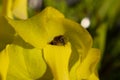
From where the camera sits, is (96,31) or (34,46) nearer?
(34,46)

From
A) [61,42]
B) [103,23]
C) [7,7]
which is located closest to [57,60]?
[61,42]

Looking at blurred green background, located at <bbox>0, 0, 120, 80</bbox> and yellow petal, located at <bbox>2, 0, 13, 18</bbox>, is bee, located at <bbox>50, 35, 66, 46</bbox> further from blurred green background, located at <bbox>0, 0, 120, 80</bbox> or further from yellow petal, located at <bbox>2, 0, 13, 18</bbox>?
blurred green background, located at <bbox>0, 0, 120, 80</bbox>

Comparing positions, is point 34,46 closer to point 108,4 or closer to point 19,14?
point 19,14

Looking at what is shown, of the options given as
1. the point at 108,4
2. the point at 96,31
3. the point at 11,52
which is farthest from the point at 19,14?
the point at 108,4

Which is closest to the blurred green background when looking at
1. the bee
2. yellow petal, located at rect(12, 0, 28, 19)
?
yellow petal, located at rect(12, 0, 28, 19)

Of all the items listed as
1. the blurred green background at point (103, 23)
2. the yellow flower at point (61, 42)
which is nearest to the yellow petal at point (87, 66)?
the yellow flower at point (61, 42)

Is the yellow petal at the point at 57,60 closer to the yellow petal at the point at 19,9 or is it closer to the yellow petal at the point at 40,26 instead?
the yellow petal at the point at 40,26
